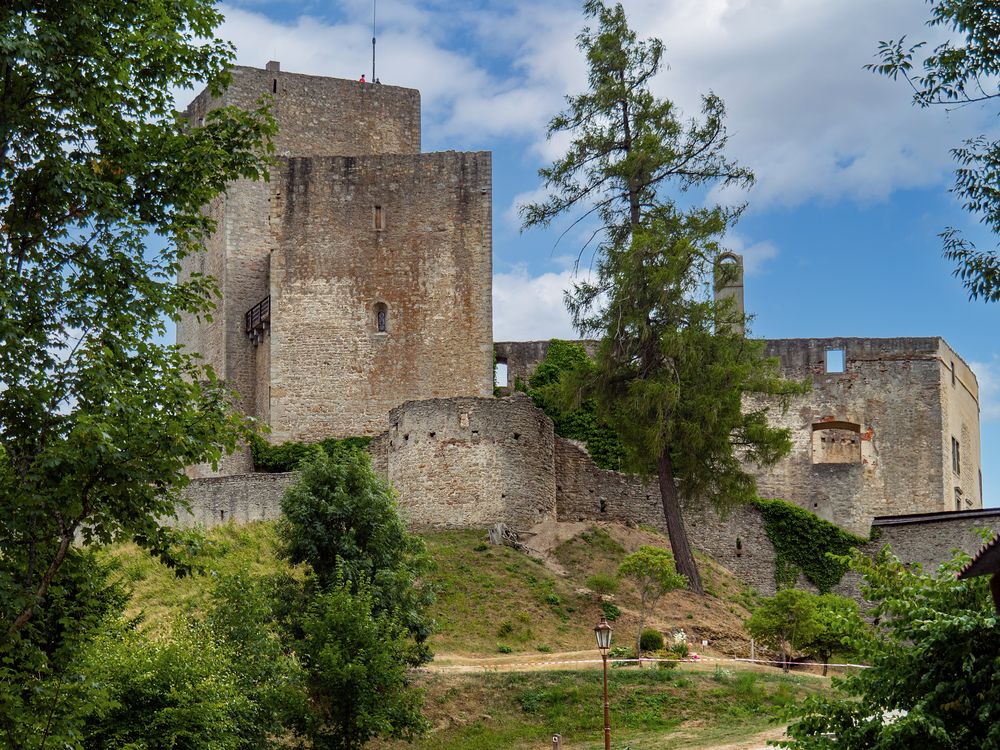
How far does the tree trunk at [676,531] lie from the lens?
115 ft

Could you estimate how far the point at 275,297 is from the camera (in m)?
44.1

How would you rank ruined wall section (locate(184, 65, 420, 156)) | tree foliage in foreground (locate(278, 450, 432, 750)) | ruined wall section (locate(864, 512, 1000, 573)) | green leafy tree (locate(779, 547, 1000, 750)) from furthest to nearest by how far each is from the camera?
ruined wall section (locate(184, 65, 420, 156)) → ruined wall section (locate(864, 512, 1000, 573)) → tree foliage in foreground (locate(278, 450, 432, 750)) → green leafy tree (locate(779, 547, 1000, 750))

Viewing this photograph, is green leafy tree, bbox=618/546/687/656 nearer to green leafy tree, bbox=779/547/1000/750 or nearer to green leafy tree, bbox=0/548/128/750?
green leafy tree, bbox=779/547/1000/750

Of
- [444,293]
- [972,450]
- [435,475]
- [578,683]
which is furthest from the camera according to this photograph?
[972,450]

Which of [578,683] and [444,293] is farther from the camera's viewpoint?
[444,293]

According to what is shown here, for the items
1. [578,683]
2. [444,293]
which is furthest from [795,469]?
[578,683]

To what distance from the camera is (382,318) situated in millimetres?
44219

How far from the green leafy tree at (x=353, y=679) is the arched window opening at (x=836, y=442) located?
85.4 feet

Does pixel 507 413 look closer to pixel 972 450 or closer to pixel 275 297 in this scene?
pixel 275 297

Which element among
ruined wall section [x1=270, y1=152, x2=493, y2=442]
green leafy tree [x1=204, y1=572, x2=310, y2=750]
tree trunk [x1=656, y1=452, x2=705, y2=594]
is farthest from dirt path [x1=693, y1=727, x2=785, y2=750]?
ruined wall section [x1=270, y1=152, x2=493, y2=442]

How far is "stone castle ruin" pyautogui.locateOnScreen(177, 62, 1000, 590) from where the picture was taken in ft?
121

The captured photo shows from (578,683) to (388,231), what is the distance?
64.0 feet

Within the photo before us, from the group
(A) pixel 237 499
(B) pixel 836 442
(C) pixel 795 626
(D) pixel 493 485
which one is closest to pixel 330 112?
(A) pixel 237 499

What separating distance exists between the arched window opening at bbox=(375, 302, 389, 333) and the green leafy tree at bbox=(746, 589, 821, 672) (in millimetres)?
16631
